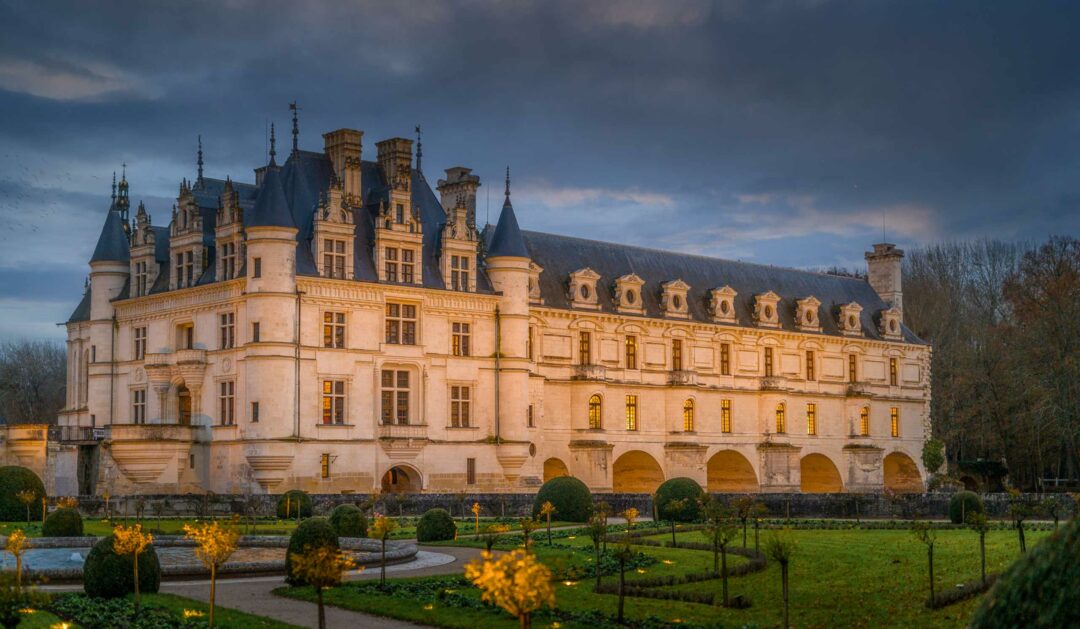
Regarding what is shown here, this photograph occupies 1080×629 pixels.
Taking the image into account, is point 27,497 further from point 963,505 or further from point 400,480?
point 963,505

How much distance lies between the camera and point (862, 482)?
62.8 meters

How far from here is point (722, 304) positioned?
5881 cm

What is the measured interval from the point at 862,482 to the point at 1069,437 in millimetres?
11724

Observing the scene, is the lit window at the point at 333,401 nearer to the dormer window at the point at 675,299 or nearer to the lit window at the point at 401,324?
the lit window at the point at 401,324

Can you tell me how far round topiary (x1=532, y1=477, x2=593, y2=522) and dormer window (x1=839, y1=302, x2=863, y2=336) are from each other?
2939 cm

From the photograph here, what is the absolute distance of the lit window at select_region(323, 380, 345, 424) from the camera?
4384 cm

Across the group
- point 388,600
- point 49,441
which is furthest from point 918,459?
point 388,600

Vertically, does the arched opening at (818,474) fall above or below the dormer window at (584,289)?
below

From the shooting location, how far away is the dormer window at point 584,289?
2083 inches

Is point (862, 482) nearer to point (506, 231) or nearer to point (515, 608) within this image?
point (506, 231)

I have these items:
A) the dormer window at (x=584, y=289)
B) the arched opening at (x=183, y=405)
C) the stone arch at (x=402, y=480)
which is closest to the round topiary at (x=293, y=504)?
the stone arch at (x=402, y=480)

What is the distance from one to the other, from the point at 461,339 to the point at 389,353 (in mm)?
3158

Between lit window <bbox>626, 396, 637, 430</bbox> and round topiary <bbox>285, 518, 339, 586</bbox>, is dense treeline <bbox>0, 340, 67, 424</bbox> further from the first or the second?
round topiary <bbox>285, 518, 339, 586</bbox>

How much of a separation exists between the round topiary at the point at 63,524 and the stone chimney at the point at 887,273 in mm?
48174
